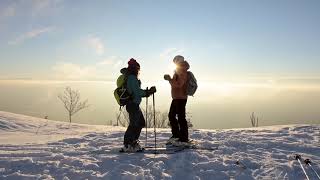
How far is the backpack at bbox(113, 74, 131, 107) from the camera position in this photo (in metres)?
9.59

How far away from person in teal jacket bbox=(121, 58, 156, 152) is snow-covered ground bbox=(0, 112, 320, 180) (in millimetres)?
496

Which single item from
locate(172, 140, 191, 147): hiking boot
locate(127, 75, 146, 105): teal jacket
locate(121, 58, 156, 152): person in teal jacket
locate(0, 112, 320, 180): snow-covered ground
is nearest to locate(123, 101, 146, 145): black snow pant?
locate(121, 58, 156, 152): person in teal jacket

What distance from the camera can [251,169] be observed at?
8.23 m

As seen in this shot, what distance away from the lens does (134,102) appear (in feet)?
31.6

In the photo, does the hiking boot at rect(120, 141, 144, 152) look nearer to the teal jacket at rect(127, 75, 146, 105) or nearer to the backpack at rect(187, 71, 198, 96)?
the teal jacket at rect(127, 75, 146, 105)

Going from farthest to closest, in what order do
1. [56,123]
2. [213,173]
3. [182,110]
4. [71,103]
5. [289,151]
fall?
1. [71,103]
2. [56,123]
3. [182,110]
4. [289,151]
5. [213,173]

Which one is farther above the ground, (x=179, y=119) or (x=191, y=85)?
(x=191, y=85)

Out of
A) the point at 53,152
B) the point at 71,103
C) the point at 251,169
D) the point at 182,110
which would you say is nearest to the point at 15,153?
the point at 53,152

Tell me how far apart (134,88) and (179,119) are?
6.25ft

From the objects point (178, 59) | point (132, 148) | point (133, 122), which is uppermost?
point (178, 59)

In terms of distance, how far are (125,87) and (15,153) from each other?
9.82 feet

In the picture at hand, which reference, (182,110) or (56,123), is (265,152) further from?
(56,123)

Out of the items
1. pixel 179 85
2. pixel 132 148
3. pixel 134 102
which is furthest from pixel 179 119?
pixel 132 148

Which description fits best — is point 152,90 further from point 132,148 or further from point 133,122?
point 132,148
